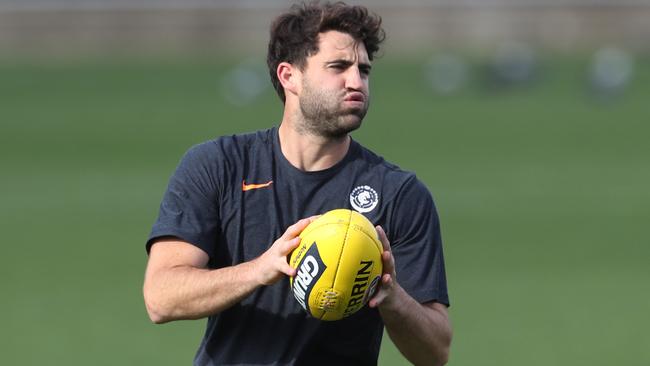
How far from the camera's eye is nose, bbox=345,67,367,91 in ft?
22.1

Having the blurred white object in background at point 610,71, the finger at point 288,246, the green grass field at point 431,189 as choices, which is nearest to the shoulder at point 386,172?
the finger at point 288,246

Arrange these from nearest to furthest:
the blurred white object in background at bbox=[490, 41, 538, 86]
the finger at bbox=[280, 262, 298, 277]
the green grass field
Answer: the finger at bbox=[280, 262, 298, 277]
the green grass field
the blurred white object in background at bbox=[490, 41, 538, 86]

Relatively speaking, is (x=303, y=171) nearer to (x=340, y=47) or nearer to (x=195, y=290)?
(x=340, y=47)

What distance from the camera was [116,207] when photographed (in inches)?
1000

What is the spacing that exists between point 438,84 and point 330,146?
104ft

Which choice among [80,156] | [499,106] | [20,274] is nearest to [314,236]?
[20,274]

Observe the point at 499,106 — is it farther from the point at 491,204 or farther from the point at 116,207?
the point at 116,207

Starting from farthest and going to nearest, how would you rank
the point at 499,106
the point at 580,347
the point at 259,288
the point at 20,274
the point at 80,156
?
the point at 499,106 < the point at 80,156 < the point at 20,274 < the point at 580,347 < the point at 259,288

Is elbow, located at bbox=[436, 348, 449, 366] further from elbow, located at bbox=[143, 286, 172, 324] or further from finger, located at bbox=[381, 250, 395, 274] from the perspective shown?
elbow, located at bbox=[143, 286, 172, 324]

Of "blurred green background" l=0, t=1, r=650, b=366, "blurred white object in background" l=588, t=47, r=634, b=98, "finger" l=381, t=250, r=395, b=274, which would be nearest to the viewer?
"finger" l=381, t=250, r=395, b=274

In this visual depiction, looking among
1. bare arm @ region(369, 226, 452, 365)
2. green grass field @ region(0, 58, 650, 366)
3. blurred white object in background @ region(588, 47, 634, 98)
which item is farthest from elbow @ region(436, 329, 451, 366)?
blurred white object in background @ region(588, 47, 634, 98)

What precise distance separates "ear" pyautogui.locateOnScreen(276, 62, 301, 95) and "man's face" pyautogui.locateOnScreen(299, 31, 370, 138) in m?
0.09

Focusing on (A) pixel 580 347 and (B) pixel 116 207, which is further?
(B) pixel 116 207

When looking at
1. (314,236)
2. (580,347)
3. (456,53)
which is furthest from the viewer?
(456,53)
